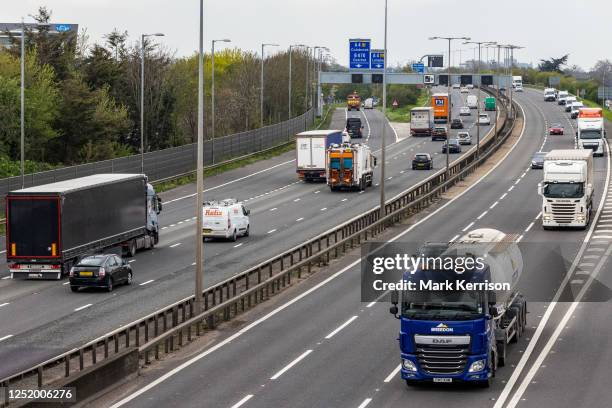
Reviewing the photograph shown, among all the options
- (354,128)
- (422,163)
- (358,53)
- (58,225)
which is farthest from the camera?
(354,128)

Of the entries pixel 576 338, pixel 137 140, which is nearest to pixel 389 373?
pixel 576 338

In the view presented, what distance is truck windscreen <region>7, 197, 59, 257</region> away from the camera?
51844mm

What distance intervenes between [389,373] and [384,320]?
847 cm

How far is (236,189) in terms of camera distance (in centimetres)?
9019

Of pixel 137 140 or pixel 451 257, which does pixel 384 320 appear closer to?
pixel 451 257

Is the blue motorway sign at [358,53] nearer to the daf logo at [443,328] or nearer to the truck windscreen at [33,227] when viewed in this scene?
the truck windscreen at [33,227]

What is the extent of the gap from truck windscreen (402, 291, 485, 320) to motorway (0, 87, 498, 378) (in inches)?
443

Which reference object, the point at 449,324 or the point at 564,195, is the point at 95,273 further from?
the point at 564,195

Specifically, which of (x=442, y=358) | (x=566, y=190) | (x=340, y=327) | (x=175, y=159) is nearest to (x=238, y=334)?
(x=340, y=327)

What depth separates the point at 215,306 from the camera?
137ft

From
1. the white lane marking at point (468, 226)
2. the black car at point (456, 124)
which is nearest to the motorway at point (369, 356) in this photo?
the white lane marking at point (468, 226)

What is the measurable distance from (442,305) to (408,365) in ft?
5.49

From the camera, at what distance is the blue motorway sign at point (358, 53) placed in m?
126

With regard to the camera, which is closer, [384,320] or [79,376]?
[79,376]
